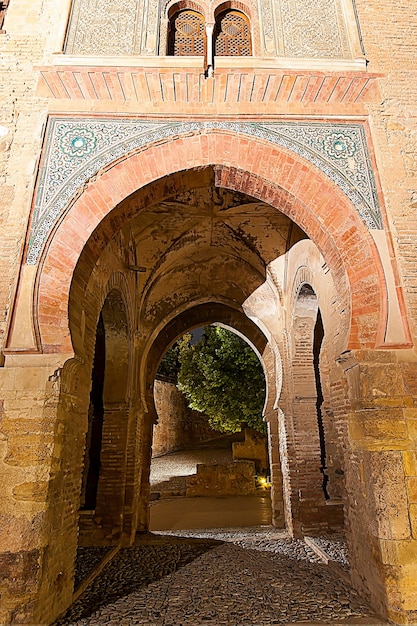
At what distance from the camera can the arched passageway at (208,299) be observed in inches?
161

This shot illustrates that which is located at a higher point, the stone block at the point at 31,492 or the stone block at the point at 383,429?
the stone block at the point at 383,429

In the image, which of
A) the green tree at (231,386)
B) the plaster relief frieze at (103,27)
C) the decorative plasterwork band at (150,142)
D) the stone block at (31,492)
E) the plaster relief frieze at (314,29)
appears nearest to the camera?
the stone block at (31,492)

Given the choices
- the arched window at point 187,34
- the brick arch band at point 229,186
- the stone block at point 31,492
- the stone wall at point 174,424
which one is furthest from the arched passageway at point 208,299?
the stone wall at point 174,424

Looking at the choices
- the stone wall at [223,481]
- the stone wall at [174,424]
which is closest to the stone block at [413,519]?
the stone wall at [223,481]

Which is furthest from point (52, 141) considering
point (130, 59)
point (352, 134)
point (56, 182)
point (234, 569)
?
point (234, 569)

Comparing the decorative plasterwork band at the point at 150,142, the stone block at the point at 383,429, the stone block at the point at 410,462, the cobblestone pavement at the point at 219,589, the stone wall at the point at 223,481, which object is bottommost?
→ the cobblestone pavement at the point at 219,589

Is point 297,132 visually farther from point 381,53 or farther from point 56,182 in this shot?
point 56,182

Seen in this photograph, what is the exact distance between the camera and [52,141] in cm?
465

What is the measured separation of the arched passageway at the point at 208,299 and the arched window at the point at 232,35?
64.4 inches

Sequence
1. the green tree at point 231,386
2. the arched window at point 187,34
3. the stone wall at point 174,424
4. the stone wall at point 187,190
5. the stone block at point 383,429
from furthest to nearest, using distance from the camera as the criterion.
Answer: the stone wall at point 174,424, the green tree at point 231,386, the arched window at point 187,34, the stone block at point 383,429, the stone wall at point 187,190

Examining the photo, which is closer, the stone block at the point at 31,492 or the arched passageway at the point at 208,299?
the stone block at the point at 31,492

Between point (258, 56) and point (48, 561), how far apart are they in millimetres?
6127

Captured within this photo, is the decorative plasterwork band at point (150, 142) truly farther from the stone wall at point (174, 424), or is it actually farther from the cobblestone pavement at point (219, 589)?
the stone wall at point (174, 424)

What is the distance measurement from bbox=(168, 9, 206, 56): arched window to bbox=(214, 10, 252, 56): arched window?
8.7 inches
